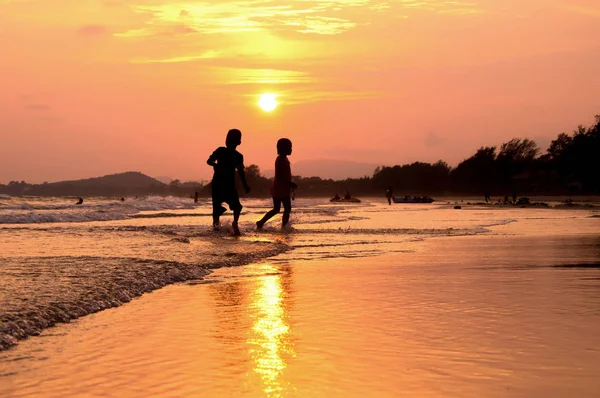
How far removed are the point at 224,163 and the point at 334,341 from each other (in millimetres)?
11639

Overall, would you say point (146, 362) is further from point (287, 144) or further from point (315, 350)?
point (287, 144)

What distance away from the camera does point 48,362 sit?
4820 mm

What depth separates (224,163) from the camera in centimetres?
1675

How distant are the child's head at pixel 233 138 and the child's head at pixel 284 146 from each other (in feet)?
7.22

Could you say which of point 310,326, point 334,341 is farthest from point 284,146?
point 334,341

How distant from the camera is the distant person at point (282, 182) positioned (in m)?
18.8

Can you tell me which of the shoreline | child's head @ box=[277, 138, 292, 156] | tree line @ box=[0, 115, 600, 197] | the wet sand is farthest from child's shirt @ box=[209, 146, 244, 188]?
tree line @ box=[0, 115, 600, 197]

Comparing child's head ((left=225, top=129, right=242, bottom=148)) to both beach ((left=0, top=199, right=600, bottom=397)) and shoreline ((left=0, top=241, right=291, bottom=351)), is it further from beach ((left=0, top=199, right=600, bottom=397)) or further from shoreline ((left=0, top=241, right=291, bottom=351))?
beach ((left=0, top=199, right=600, bottom=397))

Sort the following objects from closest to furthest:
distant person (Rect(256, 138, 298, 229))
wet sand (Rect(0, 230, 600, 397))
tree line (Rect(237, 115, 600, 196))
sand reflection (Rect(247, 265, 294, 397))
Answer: wet sand (Rect(0, 230, 600, 397)) < sand reflection (Rect(247, 265, 294, 397)) < distant person (Rect(256, 138, 298, 229)) < tree line (Rect(237, 115, 600, 196))

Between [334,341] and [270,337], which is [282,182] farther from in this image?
[334,341]

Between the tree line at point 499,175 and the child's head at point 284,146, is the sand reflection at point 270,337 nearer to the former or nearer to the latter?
the child's head at point 284,146

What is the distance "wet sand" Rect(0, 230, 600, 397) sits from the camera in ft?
13.9

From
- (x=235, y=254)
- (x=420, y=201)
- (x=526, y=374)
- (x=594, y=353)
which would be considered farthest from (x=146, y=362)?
(x=420, y=201)

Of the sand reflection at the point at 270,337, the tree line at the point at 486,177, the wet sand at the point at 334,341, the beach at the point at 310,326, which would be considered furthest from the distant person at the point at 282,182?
the tree line at the point at 486,177
